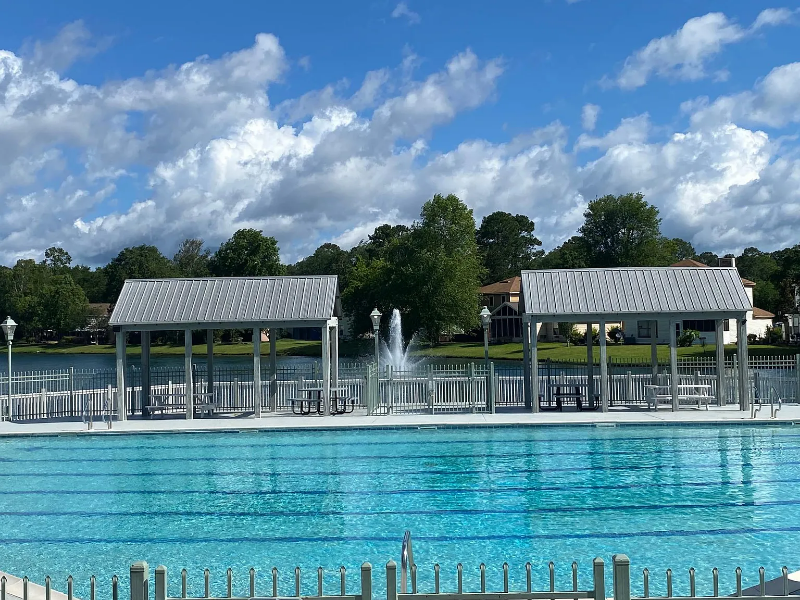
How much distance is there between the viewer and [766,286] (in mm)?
92812

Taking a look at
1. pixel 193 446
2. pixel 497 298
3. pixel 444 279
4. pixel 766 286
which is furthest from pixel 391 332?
pixel 193 446

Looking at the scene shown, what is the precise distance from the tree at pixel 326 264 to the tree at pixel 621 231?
27.8m

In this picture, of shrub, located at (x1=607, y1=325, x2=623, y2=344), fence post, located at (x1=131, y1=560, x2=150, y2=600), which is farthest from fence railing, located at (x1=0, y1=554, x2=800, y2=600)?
shrub, located at (x1=607, y1=325, x2=623, y2=344)

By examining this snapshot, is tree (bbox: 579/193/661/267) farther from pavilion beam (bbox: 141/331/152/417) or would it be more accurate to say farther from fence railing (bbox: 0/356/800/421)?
pavilion beam (bbox: 141/331/152/417)

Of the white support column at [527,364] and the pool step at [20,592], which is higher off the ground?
the white support column at [527,364]

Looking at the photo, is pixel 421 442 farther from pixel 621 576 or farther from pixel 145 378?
pixel 621 576

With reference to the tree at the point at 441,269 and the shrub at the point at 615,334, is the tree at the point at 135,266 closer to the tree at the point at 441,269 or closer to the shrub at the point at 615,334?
the tree at the point at 441,269

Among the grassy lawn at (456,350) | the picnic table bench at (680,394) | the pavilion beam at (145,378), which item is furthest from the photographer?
the grassy lawn at (456,350)

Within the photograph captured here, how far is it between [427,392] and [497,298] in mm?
67673

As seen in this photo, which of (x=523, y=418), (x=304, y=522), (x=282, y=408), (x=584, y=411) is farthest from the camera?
(x=282, y=408)

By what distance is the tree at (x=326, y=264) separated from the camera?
111 meters

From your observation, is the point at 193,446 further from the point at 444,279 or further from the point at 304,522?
the point at 444,279

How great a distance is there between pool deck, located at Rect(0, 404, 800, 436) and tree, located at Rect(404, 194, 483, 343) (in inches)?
1813

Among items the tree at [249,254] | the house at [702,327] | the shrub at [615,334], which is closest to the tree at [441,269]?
the shrub at [615,334]
